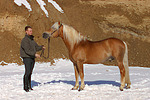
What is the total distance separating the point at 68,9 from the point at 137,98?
3186 cm

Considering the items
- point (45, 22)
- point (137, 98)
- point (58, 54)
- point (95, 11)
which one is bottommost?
point (137, 98)

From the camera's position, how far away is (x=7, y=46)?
87.3ft

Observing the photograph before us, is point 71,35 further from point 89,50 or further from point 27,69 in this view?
point 27,69

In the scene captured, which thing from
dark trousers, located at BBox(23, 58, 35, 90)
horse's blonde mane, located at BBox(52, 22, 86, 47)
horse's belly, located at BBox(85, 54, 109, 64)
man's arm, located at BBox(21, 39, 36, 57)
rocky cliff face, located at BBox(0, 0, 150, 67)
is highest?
rocky cliff face, located at BBox(0, 0, 150, 67)

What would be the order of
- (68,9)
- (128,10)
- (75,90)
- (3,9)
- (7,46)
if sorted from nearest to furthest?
(75,90) → (7,46) → (3,9) → (68,9) → (128,10)

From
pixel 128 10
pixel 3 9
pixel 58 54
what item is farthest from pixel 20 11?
pixel 128 10

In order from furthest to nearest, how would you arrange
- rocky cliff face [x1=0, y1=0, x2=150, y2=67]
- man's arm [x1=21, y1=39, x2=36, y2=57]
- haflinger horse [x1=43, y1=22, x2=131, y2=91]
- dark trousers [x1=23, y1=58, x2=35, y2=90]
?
rocky cliff face [x1=0, y1=0, x2=150, y2=67], haflinger horse [x1=43, y1=22, x2=131, y2=91], dark trousers [x1=23, y1=58, x2=35, y2=90], man's arm [x1=21, y1=39, x2=36, y2=57]

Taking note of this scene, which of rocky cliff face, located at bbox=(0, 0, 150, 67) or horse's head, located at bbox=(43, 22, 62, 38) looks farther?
rocky cliff face, located at bbox=(0, 0, 150, 67)

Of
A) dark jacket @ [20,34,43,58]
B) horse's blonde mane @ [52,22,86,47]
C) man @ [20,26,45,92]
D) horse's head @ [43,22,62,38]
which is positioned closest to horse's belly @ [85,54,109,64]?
horse's blonde mane @ [52,22,86,47]

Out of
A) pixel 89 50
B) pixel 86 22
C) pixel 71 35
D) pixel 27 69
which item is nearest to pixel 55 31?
pixel 71 35

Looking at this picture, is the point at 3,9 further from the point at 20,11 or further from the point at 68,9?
the point at 68,9

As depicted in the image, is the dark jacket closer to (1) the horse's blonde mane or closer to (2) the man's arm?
(2) the man's arm

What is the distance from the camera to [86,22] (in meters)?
36.9

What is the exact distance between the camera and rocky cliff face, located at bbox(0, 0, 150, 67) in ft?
92.1
